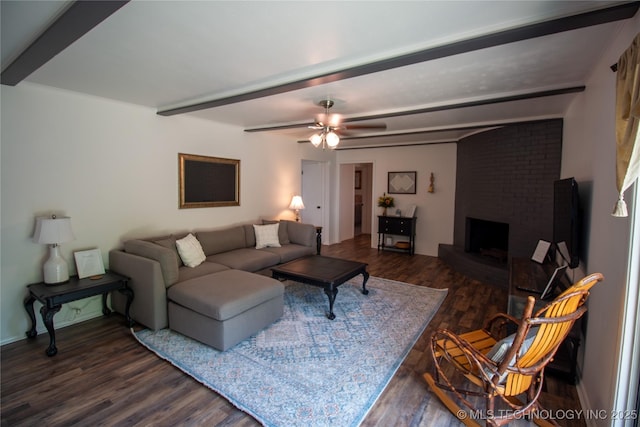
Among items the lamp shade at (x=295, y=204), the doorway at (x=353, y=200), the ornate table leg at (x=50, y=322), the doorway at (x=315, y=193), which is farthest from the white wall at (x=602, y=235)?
the doorway at (x=353, y=200)

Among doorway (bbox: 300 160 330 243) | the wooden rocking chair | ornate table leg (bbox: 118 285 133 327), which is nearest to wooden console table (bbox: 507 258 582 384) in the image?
the wooden rocking chair

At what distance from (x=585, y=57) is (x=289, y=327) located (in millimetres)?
3386

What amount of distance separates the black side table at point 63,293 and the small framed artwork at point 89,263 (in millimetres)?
76

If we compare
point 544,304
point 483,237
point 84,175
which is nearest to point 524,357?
point 544,304

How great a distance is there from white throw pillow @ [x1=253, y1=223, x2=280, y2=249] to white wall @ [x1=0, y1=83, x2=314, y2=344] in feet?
2.31

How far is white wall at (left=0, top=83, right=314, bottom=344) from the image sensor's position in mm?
2766

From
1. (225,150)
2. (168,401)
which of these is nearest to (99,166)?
(225,150)

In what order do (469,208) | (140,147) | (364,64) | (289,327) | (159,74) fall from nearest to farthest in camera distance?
(364,64), (159,74), (289,327), (140,147), (469,208)

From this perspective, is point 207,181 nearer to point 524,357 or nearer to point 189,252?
point 189,252

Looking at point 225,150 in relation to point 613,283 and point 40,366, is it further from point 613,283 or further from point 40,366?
point 613,283

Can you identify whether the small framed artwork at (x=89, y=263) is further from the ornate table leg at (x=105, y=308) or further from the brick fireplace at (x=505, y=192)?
the brick fireplace at (x=505, y=192)

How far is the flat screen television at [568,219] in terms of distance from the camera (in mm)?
2330

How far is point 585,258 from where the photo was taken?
2354 millimetres

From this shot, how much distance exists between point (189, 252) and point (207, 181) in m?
1.32
